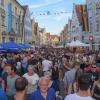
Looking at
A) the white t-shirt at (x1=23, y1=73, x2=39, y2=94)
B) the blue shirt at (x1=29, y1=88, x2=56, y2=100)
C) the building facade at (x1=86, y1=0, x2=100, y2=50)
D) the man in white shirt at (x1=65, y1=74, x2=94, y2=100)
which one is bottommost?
the white t-shirt at (x1=23, y1=73, x2=39, y2=94)

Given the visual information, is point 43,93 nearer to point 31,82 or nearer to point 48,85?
point 48,85

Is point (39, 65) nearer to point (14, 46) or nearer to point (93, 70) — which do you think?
point (93, 70)

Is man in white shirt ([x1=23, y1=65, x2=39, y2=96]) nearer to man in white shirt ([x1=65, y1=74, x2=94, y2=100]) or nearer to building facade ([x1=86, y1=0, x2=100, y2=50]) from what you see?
man in white shirt ([x1=65, y1=74, x2=94, y2=100])

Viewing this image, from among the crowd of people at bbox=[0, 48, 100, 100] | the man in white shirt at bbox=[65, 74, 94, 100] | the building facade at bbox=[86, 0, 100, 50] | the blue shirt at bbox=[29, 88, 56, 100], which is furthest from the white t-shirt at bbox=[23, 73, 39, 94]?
the building facade at bbox=[86, 0, 100, 50]

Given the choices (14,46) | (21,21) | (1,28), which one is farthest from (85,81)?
(21,21)

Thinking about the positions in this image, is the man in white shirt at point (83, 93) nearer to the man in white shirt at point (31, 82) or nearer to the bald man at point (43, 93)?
the bald man at point (43, 93)

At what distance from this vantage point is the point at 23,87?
19.3 feet

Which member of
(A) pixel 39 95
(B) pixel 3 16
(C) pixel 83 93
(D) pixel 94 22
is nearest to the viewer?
(C) pixel 83 93

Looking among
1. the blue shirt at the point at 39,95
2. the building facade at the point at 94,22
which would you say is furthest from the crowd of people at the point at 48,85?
the building facade at the point at 94,22

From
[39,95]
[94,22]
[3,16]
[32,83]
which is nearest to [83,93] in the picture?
[39,95]

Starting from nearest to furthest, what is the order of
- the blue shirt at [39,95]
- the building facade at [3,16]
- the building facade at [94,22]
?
the blue shirt at [39,95], the building facade at [3,16], the building facade at [94,22]

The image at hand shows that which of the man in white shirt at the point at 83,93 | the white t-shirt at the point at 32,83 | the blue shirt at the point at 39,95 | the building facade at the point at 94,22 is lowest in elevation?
the white t-shirt at the point at 32,83

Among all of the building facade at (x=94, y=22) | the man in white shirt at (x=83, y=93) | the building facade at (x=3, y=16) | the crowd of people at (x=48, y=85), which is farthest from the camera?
the building facade at (x=94, y=22)

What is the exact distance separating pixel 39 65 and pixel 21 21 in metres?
47.0
